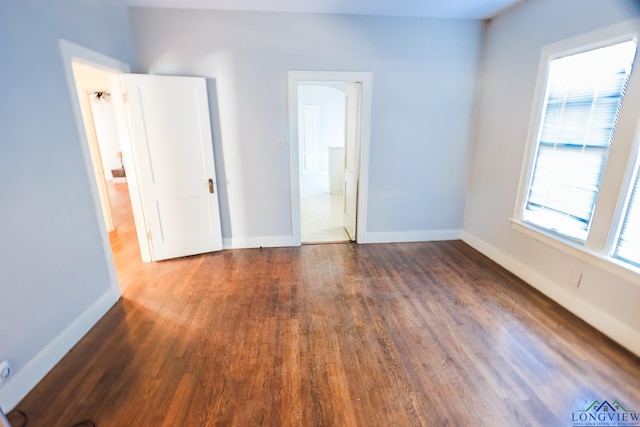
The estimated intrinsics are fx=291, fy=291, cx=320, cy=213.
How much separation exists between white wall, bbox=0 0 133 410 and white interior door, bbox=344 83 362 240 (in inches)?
106

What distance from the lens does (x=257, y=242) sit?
151 inches

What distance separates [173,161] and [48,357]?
2.05m

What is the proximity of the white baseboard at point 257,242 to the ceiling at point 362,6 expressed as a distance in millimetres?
2597

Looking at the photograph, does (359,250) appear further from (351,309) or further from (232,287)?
(232,287)

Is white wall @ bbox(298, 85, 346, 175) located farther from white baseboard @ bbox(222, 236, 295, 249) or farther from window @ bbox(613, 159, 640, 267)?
window @ bbox(613, 159, 640, 267)

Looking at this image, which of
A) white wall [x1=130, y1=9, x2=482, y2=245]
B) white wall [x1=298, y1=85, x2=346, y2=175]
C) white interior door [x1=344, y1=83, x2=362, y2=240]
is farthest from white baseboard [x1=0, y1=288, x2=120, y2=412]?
white wall [x1=298, y1=85, x2=346, y2=175]

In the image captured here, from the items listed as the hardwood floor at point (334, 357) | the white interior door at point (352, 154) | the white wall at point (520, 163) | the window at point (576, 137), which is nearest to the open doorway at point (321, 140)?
the white interior door at point (352, 154)

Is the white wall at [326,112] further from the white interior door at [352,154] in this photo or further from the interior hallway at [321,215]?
the white interior door at [352,154]

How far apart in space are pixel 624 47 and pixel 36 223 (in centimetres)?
410

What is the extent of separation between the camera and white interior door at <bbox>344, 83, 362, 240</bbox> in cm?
365

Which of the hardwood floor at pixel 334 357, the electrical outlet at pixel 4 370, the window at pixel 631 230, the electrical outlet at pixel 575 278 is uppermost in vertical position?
the window at pixel 631 230

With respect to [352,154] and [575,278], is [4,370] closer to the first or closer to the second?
[352,154]

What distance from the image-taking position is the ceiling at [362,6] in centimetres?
289

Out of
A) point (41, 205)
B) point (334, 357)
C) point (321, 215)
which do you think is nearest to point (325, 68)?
point (321, 215)
